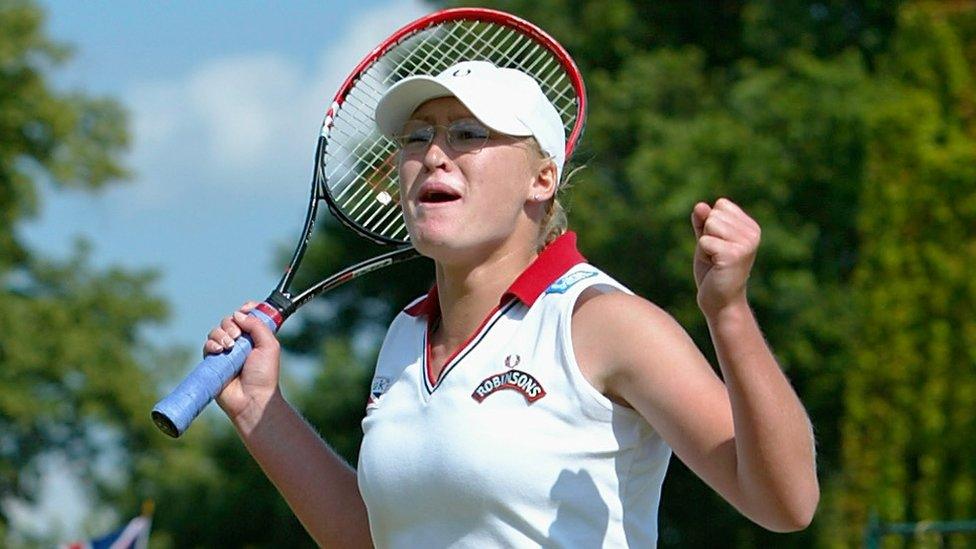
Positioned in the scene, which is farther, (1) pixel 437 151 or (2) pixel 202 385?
(2) pixel 202 385

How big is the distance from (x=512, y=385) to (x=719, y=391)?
1.30ft

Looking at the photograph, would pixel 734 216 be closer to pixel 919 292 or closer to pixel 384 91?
pixel 384 91

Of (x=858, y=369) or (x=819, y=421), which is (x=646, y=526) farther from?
(x=819, y=421)

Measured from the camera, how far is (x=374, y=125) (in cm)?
437

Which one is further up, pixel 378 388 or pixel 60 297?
pixel 378 388

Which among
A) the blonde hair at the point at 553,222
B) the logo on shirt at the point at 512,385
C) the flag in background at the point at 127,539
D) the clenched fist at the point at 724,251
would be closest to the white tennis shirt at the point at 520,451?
the logo on shirt at the point at 512,385

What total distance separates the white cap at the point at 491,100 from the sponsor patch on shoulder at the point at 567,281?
250 millimetres

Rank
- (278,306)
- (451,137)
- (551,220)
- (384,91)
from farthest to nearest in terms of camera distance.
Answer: (384,91), (278,306), (551,220), (451,137)

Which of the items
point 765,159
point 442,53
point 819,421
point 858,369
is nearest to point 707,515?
point 819,421

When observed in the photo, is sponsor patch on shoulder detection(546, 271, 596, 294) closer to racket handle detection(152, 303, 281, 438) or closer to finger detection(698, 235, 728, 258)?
finger detection(698, 235, 728, 258)

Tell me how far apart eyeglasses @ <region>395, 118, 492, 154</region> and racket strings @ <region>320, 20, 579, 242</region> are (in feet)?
1.96

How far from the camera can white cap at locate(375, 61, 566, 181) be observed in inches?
147

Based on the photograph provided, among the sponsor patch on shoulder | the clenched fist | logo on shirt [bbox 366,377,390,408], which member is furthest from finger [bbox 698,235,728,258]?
logo on shirt [bbox 366,377,390,408]

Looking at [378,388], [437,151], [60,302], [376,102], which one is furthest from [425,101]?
[60,302]
